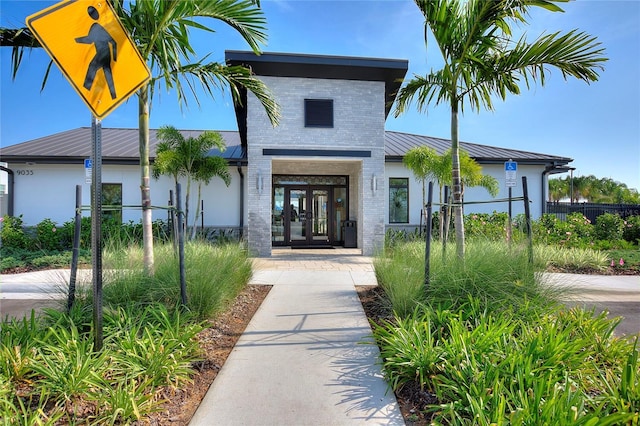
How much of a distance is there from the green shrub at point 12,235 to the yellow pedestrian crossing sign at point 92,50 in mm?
12908

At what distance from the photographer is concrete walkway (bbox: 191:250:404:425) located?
251cm

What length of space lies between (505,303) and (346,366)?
2.18 m

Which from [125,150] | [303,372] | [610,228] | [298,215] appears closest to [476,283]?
[303,372]

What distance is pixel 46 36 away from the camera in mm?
2551

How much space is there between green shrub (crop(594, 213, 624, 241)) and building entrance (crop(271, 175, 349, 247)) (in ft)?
34.0

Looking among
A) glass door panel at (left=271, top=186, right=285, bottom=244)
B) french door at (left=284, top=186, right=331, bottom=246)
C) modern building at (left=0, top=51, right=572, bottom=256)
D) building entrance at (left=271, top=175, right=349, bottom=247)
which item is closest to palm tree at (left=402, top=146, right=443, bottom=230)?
modern building at (left=0, top=51, right=572, bottom=256)

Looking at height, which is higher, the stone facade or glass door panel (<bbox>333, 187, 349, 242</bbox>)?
the stone facade

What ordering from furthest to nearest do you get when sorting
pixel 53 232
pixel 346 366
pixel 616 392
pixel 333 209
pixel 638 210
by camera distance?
pixel 638 210 → pixel 333 209 → pixel 53 232 → pixel 346 366 → pixel 616 392

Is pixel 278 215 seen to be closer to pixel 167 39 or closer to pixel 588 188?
pixel 167 39

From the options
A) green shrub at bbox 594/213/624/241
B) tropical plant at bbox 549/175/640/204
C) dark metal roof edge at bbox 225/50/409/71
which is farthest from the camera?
tropical plant at bbox 549/175/640/204

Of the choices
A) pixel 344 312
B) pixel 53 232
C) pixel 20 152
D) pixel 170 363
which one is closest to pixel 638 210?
pixel 344 312

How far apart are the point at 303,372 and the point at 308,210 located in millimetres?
10977

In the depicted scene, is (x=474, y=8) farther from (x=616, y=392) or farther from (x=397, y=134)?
(x=397, y=134)

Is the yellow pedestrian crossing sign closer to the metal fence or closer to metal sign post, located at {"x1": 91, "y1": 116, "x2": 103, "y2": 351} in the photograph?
metal sign post, located at {"x1": 91, "y1": 116, "x2": 103, "y2": 351}
